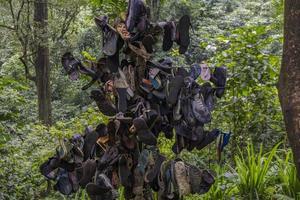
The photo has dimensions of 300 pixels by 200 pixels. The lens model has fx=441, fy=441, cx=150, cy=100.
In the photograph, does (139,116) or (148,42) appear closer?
(139,116)

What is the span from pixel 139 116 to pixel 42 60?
7191mm

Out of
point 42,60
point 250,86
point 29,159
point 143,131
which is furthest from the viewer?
point 42,60

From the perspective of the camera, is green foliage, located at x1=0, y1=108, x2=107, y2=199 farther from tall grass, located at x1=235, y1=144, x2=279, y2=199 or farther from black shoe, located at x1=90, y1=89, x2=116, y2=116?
black shoe, located at x1=90, y1=89, x2=116, y2=116

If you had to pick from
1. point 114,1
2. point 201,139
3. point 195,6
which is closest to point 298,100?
point 201,139

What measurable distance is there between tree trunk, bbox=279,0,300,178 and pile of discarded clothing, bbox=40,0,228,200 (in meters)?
0.37

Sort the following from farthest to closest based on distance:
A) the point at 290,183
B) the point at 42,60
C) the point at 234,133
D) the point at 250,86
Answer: the point at 42,60
the point at 234,133
the point at 250,86
the point at 290,183

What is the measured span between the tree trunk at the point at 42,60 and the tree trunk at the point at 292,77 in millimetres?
6870

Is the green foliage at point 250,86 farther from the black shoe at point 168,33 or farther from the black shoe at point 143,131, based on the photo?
the black shoe at point 143,131

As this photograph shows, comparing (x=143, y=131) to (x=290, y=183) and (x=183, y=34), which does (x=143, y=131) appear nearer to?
(x=183, y=34)

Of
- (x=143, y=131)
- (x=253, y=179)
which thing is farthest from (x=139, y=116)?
(x=253, y=179)

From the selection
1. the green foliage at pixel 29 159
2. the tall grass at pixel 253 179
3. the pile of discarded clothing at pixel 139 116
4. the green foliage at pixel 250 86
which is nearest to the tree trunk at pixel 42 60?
the green foliage at pixel 29 159

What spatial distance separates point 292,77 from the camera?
2477 millimetres

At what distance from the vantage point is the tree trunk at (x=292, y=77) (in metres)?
2.44

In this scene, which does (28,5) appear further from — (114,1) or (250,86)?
(250,86)
